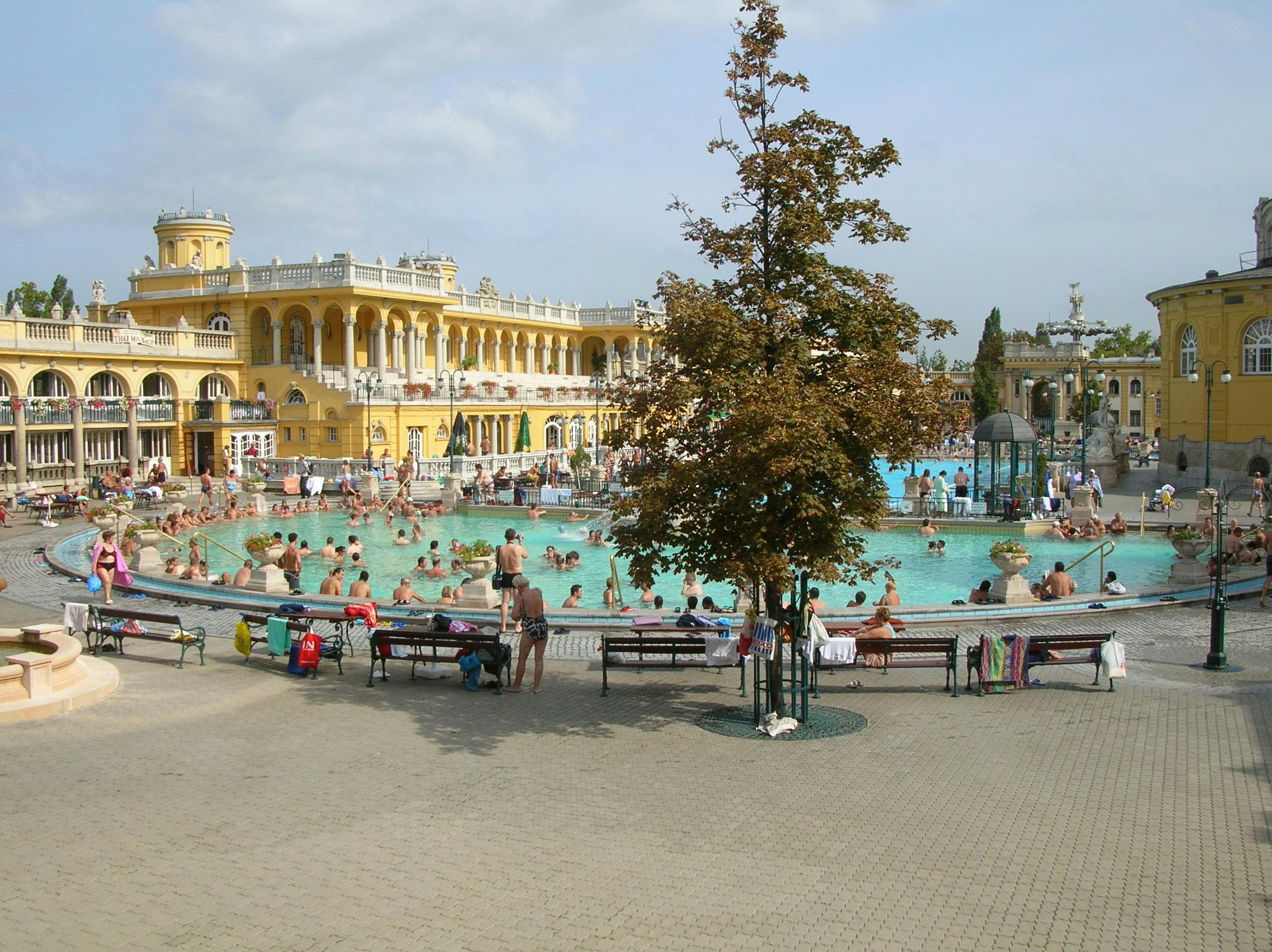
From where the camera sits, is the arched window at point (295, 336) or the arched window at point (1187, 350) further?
the arched window at point (295, 336)

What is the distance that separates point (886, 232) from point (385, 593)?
50.4ft

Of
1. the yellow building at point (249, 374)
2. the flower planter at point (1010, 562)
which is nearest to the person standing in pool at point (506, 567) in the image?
the flower planter at point (1010, 562)

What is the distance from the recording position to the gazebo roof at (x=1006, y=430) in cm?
3120

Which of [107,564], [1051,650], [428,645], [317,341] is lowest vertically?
[1051,650]

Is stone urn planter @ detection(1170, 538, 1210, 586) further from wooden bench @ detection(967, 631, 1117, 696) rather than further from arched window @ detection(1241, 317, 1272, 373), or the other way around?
arched window @ detection(1241, 317, 1272, 373)

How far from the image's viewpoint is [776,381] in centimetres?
1085

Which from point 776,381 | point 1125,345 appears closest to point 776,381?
point 776,381

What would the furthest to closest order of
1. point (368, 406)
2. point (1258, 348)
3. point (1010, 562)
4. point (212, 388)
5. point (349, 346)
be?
1. point (212, 388)
2. point (349, 346)
3. point (368, 406)
4. point (1258, 348)
5. point (1010, 562)

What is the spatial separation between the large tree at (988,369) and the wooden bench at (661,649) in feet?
216

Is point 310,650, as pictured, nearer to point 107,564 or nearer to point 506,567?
point 506,567

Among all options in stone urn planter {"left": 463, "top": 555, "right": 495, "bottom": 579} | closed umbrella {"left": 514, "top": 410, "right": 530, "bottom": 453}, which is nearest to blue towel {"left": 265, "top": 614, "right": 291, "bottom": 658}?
stone urn planter {"left": 463, "top": 555, "right": 495, "bottom": 579}

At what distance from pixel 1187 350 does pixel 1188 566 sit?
28156 mm

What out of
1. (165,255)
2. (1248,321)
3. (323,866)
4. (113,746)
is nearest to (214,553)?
(113,746)

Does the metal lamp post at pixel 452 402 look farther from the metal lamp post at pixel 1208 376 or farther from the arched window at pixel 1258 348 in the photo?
the arched window at pixel 1258 348
